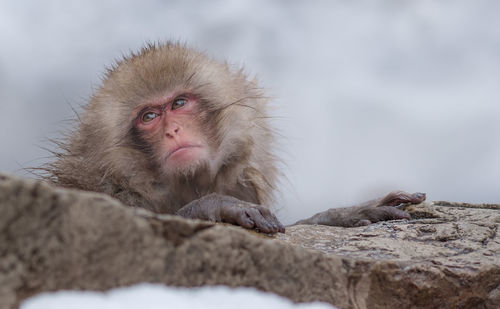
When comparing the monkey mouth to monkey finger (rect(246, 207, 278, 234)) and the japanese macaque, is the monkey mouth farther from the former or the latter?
monkey finger (rect(246, 207, 278, 234))

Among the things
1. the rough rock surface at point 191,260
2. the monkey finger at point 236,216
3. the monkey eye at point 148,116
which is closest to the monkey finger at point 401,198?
the rough rock surface at point 191,260

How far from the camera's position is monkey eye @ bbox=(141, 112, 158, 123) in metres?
3.46

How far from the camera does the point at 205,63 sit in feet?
12.3

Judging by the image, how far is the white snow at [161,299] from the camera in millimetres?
→ 1332

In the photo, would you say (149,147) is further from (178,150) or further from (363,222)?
(363,222)

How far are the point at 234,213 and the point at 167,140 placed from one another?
0.75m

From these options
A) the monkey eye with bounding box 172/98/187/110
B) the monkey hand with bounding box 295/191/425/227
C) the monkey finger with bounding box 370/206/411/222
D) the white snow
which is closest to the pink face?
the monkey eye with bounding box 172/98/187/110

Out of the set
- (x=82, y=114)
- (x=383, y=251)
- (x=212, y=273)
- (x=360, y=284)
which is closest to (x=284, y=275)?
(x=212, y=273)

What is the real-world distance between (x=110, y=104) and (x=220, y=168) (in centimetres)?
79

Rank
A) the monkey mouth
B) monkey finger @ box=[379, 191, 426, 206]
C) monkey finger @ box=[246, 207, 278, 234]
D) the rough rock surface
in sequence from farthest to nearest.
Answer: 1. monkey finger @ box=[379, 191, 426, 206]
2. the monkey mouth
3. monkey finger @ box=[246, 207, 278, 234]
4. the rough rock surface

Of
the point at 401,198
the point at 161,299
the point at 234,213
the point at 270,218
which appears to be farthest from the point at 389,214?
the point at 161,299

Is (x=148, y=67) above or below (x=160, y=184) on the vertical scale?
above

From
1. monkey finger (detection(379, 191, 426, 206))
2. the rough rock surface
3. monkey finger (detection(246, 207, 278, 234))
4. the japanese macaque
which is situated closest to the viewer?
the rough rock surface

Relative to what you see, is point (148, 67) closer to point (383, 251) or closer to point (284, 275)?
point (383, 251)
